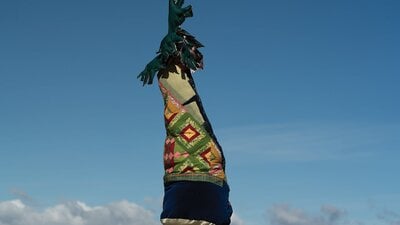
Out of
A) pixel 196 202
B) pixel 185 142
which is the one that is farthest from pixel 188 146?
pixel 196 202

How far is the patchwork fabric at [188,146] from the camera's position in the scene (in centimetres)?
1297

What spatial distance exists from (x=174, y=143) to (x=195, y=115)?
0.68 m

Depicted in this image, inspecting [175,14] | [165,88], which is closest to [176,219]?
[165,88]

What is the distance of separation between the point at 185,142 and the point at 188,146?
0.35ft

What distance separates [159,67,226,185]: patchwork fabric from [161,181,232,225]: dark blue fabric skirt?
13 centimetres

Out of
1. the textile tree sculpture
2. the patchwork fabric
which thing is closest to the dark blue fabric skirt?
the textile tree sculpture

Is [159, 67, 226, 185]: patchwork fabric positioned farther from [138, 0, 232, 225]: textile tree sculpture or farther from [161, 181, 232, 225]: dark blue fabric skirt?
[161, 181, 232, 225]: dark blue fabric skirt

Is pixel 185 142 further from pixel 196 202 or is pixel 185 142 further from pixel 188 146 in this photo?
pixel 196 202

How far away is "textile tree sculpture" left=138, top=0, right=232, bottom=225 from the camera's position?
1277 cm

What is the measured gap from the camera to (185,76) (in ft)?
45.6

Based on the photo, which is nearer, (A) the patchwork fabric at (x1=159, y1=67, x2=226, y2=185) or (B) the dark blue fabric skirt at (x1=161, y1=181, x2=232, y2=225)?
(B) the dark blue fabric skirt at (x1=161, y1=181, x2=232, y2=225)

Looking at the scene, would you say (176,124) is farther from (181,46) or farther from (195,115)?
(181,46)

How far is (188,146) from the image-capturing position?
43.0ft

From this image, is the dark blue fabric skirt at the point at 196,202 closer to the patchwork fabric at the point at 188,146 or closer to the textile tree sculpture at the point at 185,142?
the textile tree sculpture at the point at 185,142
